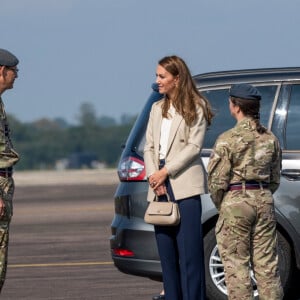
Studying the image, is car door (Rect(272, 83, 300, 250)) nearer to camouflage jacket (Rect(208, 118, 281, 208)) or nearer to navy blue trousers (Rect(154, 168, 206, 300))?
navy blue trousers (Rect(154, 168, 206, 300))

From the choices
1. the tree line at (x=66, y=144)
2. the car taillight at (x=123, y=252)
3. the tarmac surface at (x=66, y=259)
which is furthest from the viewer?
the tree line at (x=66, y=144)

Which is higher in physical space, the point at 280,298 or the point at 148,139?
the point at 148,139

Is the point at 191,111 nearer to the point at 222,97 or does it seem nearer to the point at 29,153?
the point at 222,97

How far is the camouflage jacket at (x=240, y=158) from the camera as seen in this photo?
955cm

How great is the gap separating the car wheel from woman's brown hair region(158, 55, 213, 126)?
1.68 metres

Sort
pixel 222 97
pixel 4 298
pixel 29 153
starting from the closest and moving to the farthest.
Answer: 1. pixel 222 97
2. pixel 4 298
3. pixel 29 153

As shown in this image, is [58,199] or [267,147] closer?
[267,147]

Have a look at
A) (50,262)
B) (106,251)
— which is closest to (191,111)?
(50,262)

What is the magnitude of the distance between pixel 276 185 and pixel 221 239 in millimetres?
519

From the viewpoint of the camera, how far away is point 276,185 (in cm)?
980

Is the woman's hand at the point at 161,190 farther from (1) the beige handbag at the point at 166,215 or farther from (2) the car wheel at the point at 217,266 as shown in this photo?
(2) the car wheel at the point at 217,266

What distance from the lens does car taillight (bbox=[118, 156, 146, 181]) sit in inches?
447

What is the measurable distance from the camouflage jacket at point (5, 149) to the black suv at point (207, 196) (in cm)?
171

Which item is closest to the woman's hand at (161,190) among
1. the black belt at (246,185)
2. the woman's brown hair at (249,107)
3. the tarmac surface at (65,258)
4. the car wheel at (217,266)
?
the black belt at (246,185)
